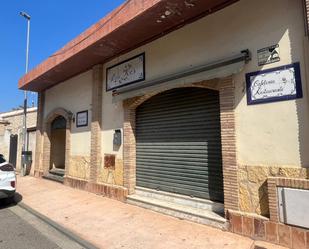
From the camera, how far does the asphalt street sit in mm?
4750

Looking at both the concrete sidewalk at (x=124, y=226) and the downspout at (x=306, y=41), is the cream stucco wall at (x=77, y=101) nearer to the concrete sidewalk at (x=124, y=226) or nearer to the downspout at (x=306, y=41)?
the concrete sidewalk at (x=124, y=226)

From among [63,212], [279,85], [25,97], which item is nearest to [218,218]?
[279,85]

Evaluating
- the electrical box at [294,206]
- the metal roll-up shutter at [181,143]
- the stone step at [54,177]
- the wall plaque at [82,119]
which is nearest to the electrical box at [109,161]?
the metal roll-up shutter at [181,143]

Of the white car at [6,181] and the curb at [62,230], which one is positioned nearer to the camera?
the curb at [62,230]

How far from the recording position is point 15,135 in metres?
16.9

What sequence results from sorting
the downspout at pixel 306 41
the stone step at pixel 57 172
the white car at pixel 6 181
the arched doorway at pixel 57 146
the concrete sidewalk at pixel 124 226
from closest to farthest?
the downspout at pixel 306 41, the concrete sidewalk at pixel 124 226, the white car at pixel 6 181, the stone step at pixel 57 172, the arched doorway at pixel 57 146

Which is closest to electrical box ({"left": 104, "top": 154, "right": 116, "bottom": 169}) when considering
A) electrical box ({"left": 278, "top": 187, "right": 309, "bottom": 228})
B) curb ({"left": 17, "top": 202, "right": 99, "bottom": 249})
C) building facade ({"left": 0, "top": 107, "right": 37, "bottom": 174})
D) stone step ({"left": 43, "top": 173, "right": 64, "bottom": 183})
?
curb ({"left": 17, "top": 202, "right": 99, "bottom": 249})

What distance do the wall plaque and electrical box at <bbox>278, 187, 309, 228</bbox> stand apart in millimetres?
7402

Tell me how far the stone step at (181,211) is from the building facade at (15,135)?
9.09 metres

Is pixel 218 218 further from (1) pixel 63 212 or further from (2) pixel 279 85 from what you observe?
(1) pixel 63 212

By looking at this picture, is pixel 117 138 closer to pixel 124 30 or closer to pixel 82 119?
pixel 82 119

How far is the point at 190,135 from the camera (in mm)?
6484

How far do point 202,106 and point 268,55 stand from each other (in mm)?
1887

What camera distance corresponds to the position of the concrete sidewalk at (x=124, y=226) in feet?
15.3
